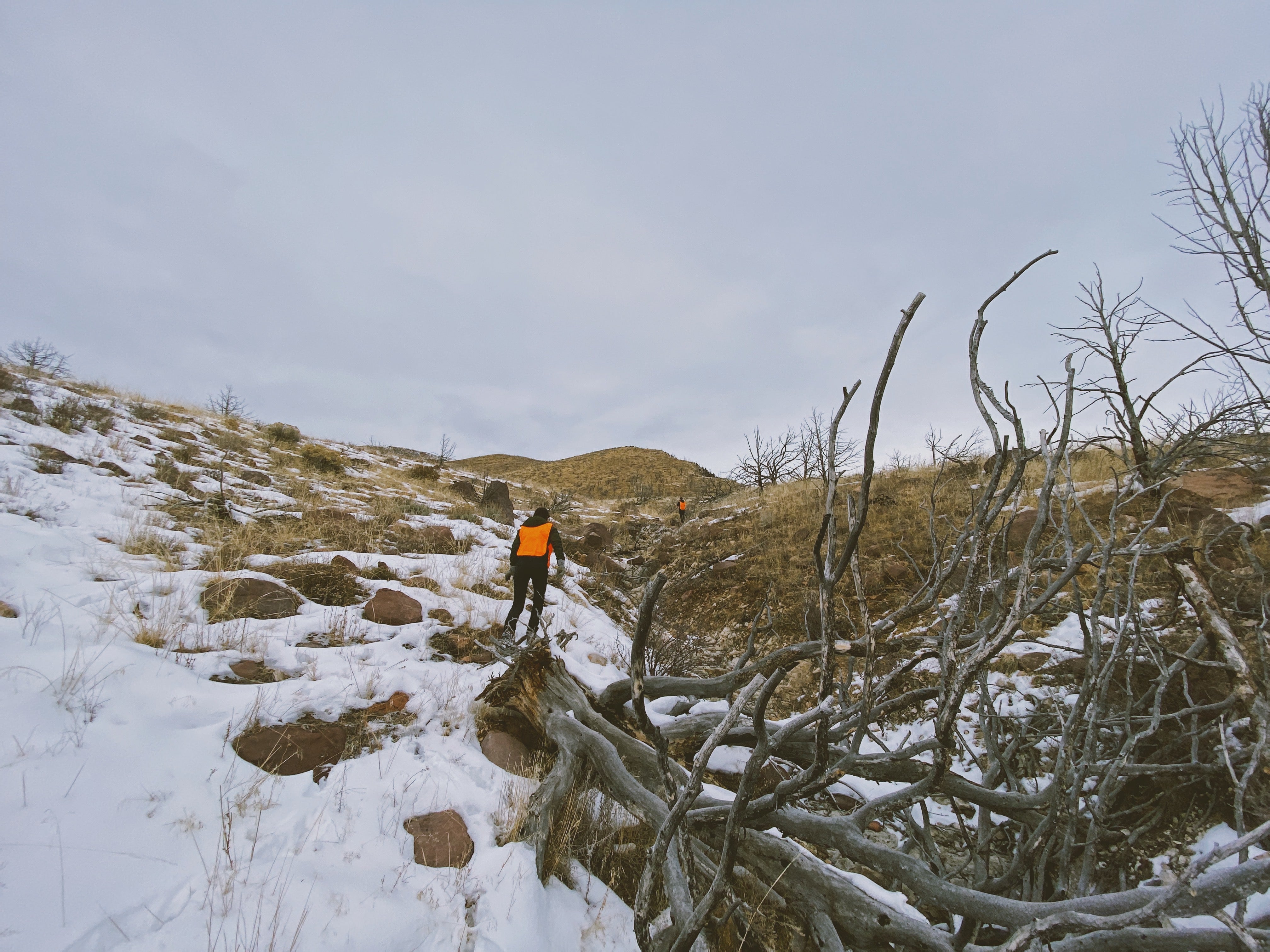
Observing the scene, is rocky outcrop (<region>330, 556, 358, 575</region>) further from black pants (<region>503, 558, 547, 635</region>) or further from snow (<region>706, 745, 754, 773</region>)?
snow (<region>706, 745, 754, 773</region>)

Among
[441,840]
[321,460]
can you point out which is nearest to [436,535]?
[441,840]

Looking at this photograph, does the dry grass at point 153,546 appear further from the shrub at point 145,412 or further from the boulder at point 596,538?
the shrub at point 145,412

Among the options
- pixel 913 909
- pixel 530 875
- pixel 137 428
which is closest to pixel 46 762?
pixel 530 875

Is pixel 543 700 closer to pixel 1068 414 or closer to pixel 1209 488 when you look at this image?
pixel 1068 414

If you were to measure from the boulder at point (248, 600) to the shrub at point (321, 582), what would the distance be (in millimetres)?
257

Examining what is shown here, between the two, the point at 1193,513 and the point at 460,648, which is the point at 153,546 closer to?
the point at 460,648

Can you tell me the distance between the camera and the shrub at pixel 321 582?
15.3 feet

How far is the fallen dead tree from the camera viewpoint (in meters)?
1.21

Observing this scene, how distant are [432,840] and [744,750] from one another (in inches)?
90.9

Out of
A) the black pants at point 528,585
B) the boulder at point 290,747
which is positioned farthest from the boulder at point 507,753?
the black pants at point 528,585

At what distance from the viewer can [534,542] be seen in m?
5.75

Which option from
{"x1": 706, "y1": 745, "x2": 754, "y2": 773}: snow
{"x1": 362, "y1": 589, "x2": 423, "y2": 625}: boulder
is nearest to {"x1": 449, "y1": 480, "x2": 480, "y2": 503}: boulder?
{"x1": 362, "y1": 589, "x2": 423, "y2": 625}: boulder

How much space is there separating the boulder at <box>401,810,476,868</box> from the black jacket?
10.3 feet

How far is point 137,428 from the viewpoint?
922 cm
